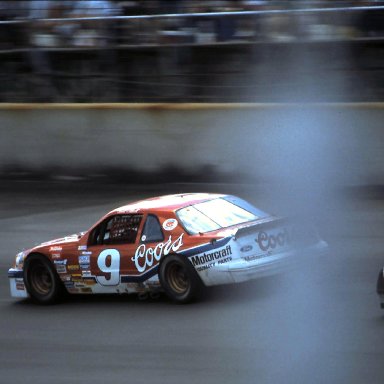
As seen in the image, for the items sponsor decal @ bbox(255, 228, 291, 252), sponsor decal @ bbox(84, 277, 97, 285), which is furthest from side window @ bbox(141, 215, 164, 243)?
sponsor decal @ bbox(255, 228, 291, 252)

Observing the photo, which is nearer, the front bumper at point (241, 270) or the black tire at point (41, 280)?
the front bumper at point (241, 270)

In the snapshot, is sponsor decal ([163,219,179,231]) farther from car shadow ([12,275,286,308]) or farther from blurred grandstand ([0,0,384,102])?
blurred grandstand ([0,0,384,102])

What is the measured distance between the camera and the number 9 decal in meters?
9.69

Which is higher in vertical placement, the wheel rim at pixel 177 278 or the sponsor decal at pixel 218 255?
the sponsor decal at pixel 218 255

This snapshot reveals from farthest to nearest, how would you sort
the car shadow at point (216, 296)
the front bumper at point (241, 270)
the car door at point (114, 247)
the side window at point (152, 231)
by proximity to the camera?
1. the car door at point (114, 247)
2. the side window at point (152, 231)
3. the car shadow at point (216, 296)
4. the front bumper at point (241, 270)

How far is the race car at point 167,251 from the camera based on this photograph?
8.98 metres

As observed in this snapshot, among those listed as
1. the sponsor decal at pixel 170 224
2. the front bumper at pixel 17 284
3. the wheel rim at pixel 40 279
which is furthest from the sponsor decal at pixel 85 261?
the sponsor decal at pixel 170 224

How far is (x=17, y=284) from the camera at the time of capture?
10.5 m

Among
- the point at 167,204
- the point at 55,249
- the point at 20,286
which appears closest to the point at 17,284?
the point at 20,286

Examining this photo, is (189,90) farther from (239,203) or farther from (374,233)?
(239,203)

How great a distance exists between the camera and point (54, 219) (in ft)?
52.5

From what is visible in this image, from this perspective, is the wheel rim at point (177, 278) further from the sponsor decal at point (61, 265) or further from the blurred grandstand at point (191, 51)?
the blurred grandstand at point (191, 51)

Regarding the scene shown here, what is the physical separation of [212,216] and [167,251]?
0.68m

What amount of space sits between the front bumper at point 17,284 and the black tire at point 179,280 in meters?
2.08
